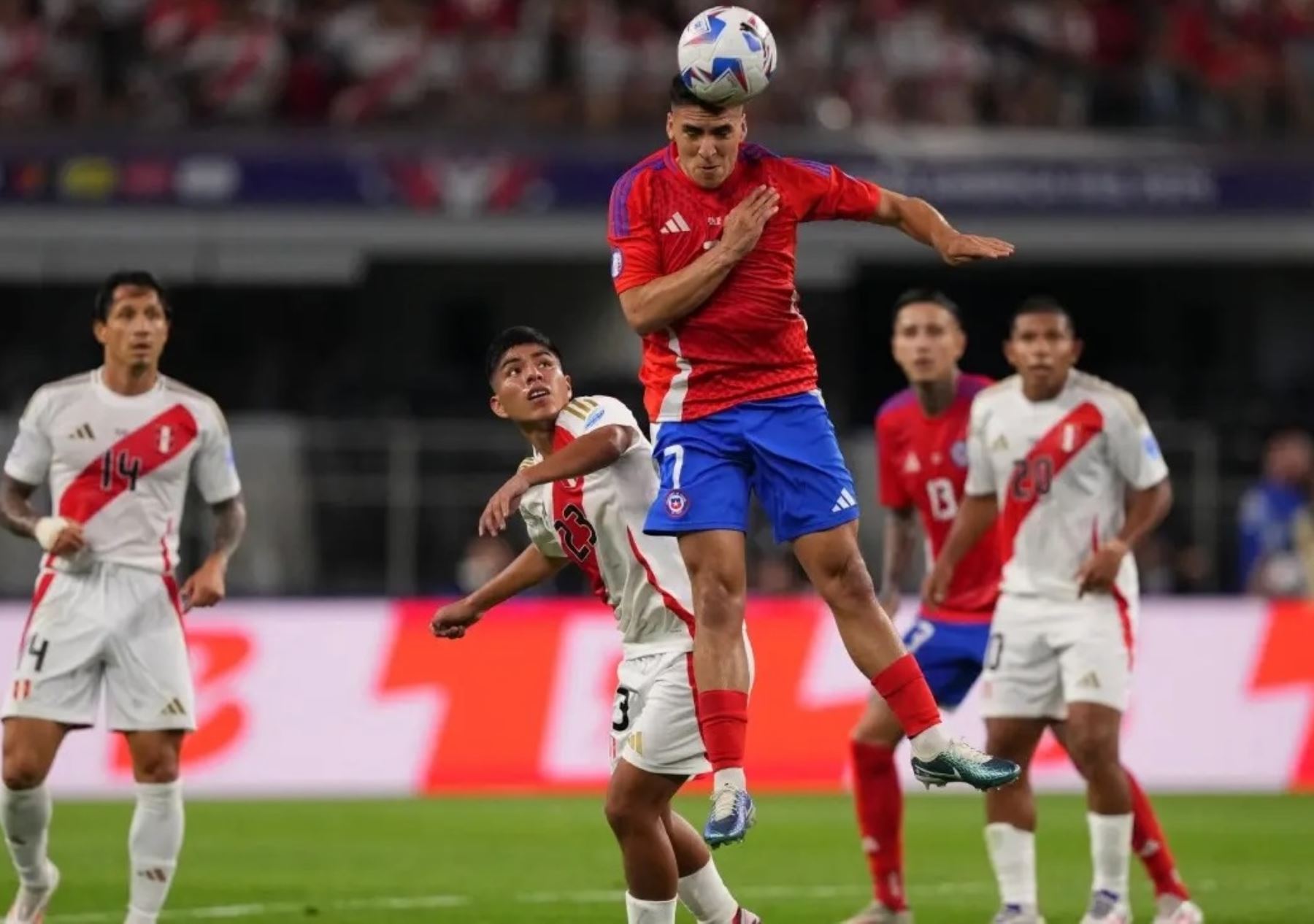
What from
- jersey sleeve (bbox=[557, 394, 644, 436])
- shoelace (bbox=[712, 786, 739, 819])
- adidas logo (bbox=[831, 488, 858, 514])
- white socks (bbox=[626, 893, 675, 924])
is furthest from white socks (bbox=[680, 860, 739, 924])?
jersey sleeve (bbox=[557, 394, 644, 436])

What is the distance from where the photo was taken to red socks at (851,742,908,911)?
10.9 m

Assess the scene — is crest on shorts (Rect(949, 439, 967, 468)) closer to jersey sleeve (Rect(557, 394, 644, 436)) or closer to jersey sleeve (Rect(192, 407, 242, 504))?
jersey sleeve (Rect(557, 394, 644, 436))

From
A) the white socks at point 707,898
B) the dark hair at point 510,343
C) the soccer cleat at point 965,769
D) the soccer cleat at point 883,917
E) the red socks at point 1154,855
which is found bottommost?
the soccer cleat at point 883,917

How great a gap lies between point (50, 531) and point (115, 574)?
0.34m

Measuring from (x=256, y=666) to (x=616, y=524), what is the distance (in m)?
8.84

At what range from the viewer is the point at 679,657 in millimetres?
8688

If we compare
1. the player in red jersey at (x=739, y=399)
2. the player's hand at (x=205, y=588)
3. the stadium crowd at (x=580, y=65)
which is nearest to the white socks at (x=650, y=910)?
the player in red jersey at (x=739, y=399)

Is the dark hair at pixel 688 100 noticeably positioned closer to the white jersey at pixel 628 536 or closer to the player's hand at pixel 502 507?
the white jersey at pixel 628 536

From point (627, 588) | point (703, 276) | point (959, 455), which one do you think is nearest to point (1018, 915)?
point (959, 455)

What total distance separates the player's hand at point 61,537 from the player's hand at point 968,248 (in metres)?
3.75

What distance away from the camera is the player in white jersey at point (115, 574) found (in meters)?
10.0

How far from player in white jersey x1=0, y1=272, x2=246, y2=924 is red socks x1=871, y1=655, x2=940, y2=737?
303 centimetres

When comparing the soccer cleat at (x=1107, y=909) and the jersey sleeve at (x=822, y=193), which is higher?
the jersey sleeve at (x=822, y=193)

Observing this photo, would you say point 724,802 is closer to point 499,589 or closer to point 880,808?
point 499,589
